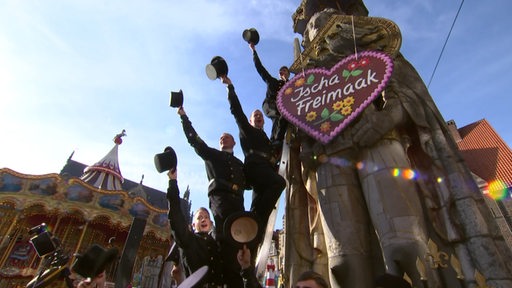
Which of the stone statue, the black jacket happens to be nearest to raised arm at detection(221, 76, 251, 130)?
the stone statue

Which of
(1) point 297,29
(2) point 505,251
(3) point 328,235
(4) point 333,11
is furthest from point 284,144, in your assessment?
(1) point 297,29

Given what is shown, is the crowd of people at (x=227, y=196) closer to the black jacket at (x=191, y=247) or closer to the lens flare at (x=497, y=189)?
the black jacket at (x=191, y=247)

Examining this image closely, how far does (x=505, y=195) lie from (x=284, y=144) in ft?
58.1

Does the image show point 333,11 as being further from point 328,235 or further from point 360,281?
point 360,281

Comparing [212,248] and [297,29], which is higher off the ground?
[297,29]

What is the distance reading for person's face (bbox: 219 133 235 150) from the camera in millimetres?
4352

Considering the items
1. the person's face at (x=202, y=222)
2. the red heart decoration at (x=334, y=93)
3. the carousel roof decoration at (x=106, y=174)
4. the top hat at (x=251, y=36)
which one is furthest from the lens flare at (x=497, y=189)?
the carousel roof decoration at (x=106, y=174)

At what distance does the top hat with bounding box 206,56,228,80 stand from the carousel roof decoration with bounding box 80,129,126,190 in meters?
20.9

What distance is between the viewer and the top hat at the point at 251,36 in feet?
19.7

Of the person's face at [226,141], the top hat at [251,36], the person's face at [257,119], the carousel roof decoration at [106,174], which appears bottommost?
the person's face at [226,141]

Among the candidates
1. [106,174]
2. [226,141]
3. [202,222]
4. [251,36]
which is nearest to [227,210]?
[202,222]

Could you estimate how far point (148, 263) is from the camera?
71.9 feet

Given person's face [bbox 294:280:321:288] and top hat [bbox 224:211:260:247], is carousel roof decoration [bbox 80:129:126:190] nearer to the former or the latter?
top hat [bbox 224:211:260:247]

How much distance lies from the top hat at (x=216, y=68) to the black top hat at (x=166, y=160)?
1.80 meters
